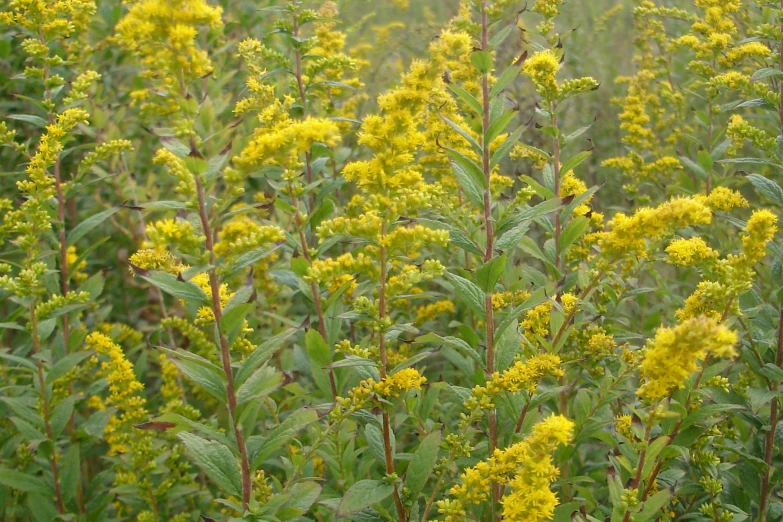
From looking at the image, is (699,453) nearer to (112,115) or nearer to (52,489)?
(52,489)

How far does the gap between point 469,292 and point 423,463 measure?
0.59 m

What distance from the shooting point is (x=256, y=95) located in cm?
291

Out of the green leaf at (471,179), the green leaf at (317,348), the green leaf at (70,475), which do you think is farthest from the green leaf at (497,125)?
the green leaf at (70,475)

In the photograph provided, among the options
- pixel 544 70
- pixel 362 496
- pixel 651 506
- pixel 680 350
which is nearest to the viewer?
pixel 680 350

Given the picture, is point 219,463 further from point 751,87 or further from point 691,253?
point 751,87

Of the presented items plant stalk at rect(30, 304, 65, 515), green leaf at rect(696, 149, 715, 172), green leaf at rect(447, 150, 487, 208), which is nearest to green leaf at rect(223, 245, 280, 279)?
green leaf at rect(447, 150, 487, 208)

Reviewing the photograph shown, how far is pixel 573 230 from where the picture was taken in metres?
2.71

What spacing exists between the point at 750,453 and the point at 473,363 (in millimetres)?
1223

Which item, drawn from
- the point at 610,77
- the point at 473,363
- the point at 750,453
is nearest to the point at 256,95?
the point at 473,363

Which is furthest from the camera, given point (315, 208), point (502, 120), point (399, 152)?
point (315, 208)

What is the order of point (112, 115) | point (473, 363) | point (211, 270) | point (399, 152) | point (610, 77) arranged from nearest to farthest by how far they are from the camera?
point (211, 270) < point (399, 152) < point (473, 363) < point (112, 115) < point (610, 77)

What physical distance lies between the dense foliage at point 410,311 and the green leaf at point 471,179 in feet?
0.04

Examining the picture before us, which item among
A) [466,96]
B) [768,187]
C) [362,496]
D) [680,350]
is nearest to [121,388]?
[362,496]

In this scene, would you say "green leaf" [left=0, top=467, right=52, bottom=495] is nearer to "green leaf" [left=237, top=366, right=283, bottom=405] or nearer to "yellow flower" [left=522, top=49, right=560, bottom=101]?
"green leaf" [left=237, top=366, right=283, bottom=405]
